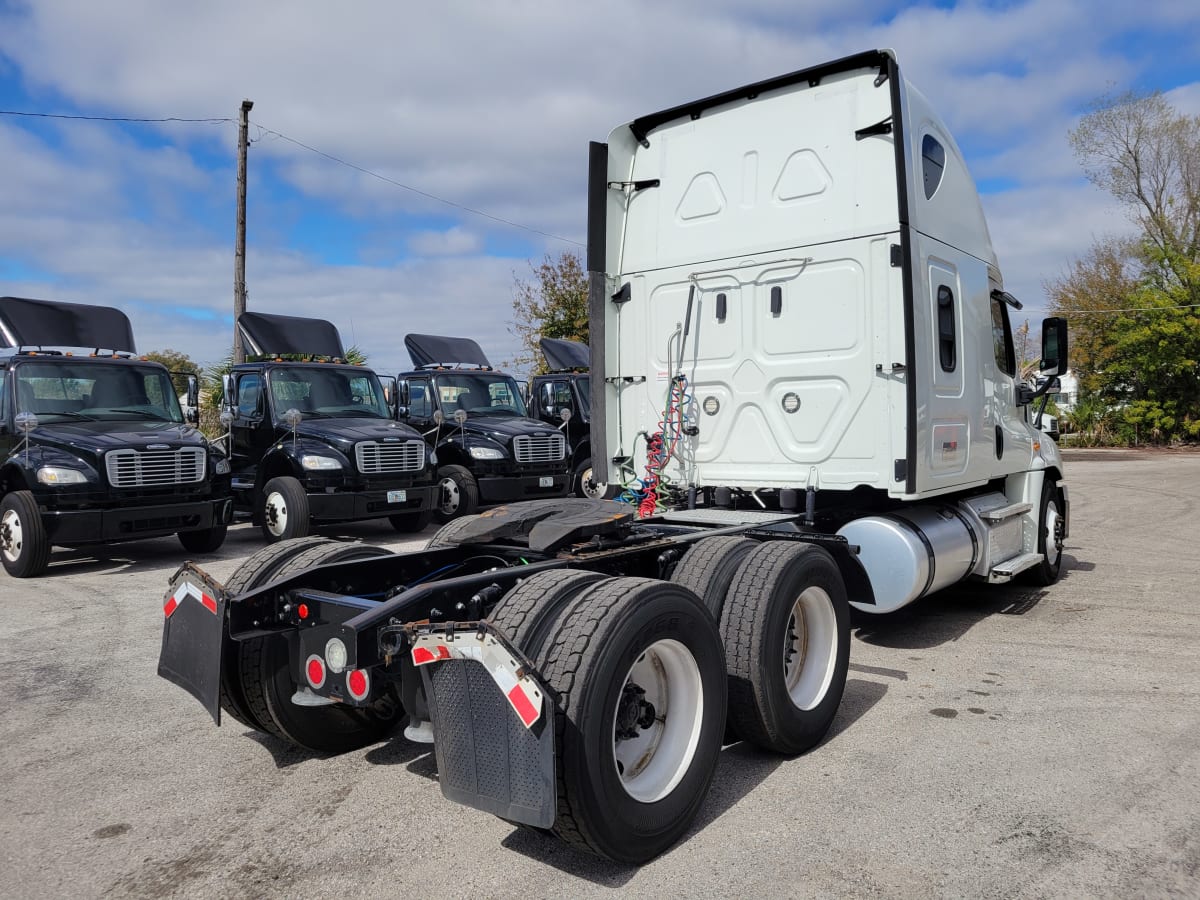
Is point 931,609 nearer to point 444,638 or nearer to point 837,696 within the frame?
point 837,696

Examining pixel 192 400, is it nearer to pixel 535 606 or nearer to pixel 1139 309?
pixel 535 606

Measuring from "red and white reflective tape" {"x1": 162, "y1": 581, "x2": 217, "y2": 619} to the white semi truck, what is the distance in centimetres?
2

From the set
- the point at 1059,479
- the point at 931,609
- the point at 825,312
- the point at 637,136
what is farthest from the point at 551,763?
the point at 1059,479

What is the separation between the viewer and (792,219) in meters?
5.66

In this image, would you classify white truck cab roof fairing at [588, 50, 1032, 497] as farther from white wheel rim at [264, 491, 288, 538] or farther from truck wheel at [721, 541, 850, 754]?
white wheel rim at [264, 491, 288, 538]

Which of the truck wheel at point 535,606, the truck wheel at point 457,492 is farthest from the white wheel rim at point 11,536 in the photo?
the truck wheel at point 535,606

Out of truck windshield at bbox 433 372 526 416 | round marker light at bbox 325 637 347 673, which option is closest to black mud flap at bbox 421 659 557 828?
round marker light at bbox 325 637 347 673

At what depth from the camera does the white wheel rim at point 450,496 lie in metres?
12.9

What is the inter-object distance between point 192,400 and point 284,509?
178 centimetres

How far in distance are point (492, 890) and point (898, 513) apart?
3.91 m

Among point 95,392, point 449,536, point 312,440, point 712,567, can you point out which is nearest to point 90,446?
point 95,392

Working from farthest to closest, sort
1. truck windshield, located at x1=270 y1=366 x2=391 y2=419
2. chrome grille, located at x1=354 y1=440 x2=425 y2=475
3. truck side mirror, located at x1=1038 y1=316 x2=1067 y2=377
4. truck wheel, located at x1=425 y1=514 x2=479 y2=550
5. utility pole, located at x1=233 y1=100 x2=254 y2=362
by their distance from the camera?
utility pole, located at x1=233 y1=100 x2=254 y2=362 < truck windshield, located at x1=270 y1=366 x2=391 y2=419 < chrome grille, located at x1=354 y1=440 x2=425 y2=475 < truck side mirror, located at x1=1038 y1=316 x2=1067 y2=377 < truck wheel, located at x1=425 y1=514 x2=479 y2=550

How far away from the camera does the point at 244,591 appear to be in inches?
156

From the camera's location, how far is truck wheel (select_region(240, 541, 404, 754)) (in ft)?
12.1
